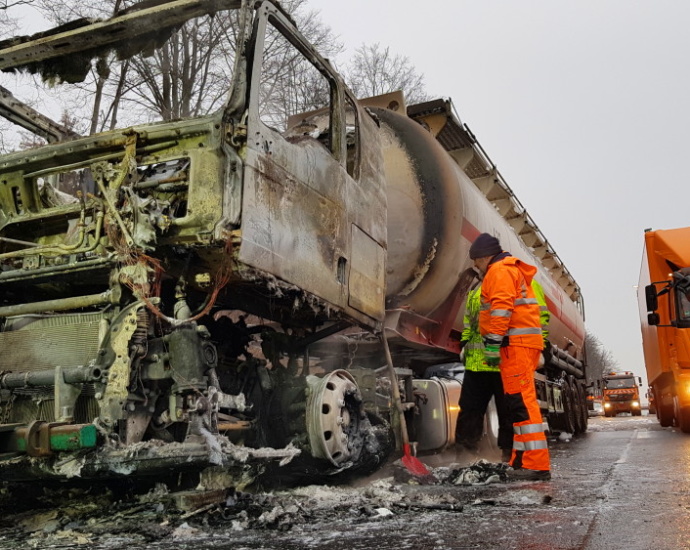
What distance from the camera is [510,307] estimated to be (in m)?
4.82

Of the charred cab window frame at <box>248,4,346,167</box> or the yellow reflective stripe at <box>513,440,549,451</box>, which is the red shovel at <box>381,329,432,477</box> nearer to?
the yellow reflective stripe at <box>513,440,549,451</box>

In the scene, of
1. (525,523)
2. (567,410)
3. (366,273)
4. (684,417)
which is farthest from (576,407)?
(525,523)

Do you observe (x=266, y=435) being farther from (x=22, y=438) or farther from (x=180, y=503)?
(x=22, y=438)

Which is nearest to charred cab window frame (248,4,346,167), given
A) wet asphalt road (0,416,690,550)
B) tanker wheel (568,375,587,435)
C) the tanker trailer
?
the tanker trailer

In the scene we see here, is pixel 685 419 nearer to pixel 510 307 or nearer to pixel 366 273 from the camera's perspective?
pixel 510 307

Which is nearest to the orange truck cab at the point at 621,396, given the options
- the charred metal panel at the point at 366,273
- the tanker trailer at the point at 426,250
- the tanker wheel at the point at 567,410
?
the tanker wheel at the point at 567,410

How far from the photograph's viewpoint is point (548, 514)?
10.8ft

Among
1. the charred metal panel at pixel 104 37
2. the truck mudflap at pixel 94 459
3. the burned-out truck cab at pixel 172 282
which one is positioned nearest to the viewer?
the truck mudflap at pixel 94 459

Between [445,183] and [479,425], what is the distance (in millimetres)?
1996

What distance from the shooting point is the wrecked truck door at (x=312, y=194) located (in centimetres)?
343

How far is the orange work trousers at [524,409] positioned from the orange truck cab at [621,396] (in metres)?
28.6

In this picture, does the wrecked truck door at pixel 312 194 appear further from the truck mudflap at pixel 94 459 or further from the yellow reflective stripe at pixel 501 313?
the truck mudflap at pixel 94 459

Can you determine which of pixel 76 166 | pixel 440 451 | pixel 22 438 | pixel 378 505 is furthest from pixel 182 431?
pixel 440 451

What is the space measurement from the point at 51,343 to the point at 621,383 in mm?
32234
